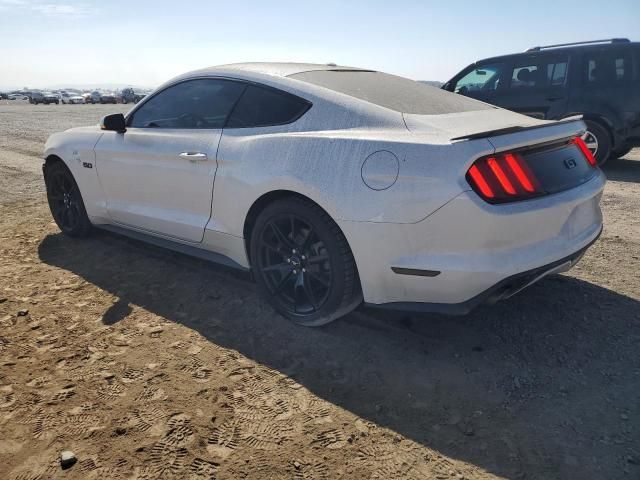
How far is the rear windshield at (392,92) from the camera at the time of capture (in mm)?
3016

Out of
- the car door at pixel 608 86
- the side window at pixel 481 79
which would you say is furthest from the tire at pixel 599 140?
the side window at pixel 481 79

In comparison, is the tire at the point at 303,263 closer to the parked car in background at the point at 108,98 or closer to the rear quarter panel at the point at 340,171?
the rear quarter panel at the point at 340,171

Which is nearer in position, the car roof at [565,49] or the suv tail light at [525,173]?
the suv tail light at [525,173]

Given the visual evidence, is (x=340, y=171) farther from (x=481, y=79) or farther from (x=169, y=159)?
(x=481, y=79)

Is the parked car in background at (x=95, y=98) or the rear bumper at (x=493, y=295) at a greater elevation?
the rear bumper at (x=493, y=295)

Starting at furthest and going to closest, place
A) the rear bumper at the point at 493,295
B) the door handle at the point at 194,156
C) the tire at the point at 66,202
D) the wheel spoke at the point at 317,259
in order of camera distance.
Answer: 1. the tire at the point at 66,202
2. the door handle at the point at 194,156
3. the wheel spoke at the point at 317,259
4. the rear bumper at the point at 493,295

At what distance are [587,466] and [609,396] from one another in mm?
549

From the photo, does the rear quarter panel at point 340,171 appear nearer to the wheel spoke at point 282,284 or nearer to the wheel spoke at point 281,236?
the wheel spoke at point 281,236

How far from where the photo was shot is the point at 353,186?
2.65 meters

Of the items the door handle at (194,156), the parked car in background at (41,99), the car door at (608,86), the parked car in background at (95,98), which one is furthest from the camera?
the parked car in background at (95,98)

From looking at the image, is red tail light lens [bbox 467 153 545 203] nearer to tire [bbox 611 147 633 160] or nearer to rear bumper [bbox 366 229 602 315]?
rear bumper [bbox 366 229 602 315]

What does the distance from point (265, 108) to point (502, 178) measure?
5.12 feet

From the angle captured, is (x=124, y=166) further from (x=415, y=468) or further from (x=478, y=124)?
(x=415, y=468)

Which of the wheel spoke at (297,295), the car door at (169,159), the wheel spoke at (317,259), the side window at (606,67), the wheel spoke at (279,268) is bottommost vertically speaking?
the wheel spoke at (297,295)
